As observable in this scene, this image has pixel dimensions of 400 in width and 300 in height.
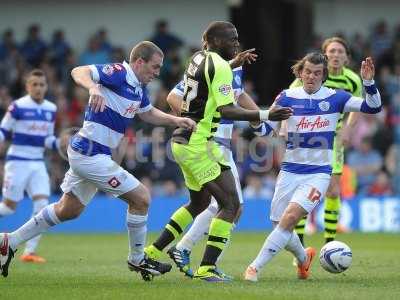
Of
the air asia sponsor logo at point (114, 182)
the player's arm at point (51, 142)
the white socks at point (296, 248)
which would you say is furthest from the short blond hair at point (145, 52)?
the player's arm at point (51, 142)

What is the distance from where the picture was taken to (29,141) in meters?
15.0

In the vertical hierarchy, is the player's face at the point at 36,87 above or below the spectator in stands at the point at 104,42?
below

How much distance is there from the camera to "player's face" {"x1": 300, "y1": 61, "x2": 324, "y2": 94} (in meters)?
11.0

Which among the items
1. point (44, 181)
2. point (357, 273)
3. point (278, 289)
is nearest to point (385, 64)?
point (44, 181)

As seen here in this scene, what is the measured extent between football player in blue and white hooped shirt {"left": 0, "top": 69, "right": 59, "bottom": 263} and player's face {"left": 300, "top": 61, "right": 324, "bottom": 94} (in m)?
5.11

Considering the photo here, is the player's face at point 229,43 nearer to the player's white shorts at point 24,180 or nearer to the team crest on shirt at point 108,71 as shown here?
the team crest on shirt at point 108,71

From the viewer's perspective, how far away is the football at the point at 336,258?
1070 centimetres

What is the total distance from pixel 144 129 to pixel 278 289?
1219 centimetres

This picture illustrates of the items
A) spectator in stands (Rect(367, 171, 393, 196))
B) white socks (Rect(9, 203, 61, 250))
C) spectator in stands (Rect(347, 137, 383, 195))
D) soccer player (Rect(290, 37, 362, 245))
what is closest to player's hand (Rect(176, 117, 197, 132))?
white socks (Rect(9, 203, 61, 250))

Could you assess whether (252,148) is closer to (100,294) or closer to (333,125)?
(333,125)

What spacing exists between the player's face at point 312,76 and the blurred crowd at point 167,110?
30.4ft

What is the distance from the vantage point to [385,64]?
24766 millimetres

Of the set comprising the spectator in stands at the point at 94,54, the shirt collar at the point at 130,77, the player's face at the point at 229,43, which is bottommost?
the shirt collar at the point at 130,77

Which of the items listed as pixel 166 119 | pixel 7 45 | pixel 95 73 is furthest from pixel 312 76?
pixel 7 45
